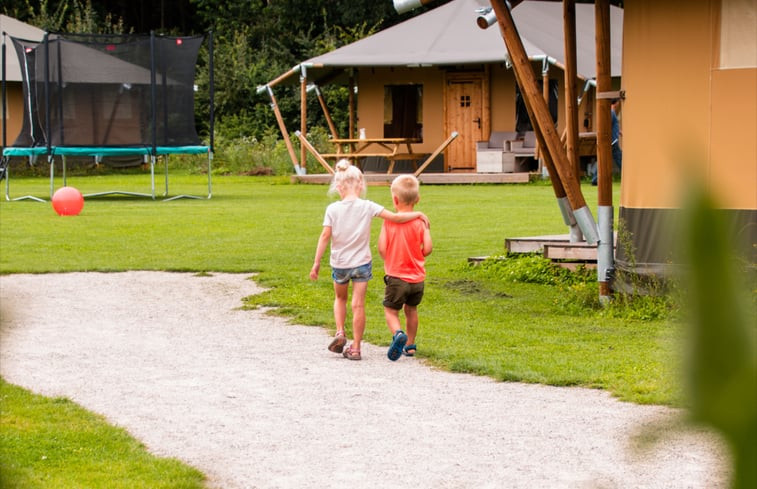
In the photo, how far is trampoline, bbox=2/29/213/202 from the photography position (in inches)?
842

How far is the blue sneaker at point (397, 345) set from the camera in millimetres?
7398

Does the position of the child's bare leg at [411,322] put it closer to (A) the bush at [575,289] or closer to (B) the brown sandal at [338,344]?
(B) the brown sandal at [338,344]

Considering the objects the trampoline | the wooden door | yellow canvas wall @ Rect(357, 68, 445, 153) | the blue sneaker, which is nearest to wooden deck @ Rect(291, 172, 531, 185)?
the wooden door

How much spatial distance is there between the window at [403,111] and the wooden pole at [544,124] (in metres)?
→ 22.9

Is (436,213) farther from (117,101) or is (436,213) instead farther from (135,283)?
(135,283)

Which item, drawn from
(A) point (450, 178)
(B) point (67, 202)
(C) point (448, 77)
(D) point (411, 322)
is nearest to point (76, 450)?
(D) point (411, 322)

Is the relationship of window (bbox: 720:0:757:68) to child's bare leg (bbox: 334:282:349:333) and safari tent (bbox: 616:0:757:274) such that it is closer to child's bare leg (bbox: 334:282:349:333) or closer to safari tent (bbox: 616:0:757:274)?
safari tent (bbox: 616:0:757:274)

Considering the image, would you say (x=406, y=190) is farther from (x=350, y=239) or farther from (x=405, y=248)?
(x=350, y=239)

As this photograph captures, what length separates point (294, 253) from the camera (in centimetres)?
1365

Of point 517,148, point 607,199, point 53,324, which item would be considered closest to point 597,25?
point 607,199

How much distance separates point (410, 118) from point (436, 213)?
45.8 feet

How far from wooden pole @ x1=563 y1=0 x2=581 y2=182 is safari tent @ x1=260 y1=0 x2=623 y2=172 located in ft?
60.3

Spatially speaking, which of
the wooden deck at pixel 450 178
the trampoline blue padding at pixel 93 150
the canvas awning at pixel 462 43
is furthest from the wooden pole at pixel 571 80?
the wooden deck at pixel 450 178

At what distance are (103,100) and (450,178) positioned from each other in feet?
33.0
